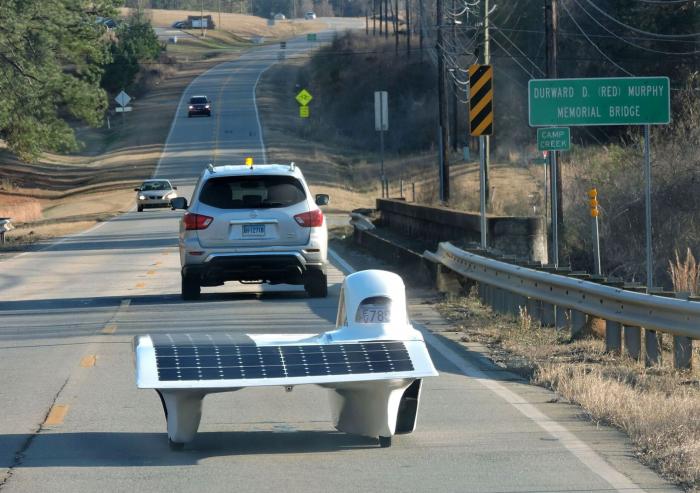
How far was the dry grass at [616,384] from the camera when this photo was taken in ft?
25.1

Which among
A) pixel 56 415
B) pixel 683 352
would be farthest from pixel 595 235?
pixel 56 415

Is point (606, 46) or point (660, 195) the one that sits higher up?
point (606, 46)

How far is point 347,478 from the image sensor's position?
721 cm

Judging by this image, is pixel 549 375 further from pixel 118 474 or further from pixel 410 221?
pixel 410 221

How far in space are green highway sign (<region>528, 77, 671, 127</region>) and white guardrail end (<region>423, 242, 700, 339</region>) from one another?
10.7 feet

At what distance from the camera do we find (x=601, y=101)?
18.5m

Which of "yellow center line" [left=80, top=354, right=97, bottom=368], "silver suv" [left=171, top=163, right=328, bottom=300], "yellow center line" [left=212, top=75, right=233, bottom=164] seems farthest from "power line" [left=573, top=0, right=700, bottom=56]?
"yellow center line" [left=80, top=354, right=97, bottom=368]

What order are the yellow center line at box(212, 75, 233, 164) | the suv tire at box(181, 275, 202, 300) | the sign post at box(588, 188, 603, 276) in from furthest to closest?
the yellow center line at box(212, 75, 233, 164) < the sign post at box(588, 188, 603, 276) < the suv tire at box(181, 275, 202, 300)

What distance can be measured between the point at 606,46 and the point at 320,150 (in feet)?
59.3

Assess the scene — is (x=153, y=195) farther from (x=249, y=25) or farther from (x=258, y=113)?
(x=249, y=25)

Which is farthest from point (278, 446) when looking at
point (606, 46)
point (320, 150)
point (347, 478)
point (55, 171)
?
point (55, 171)

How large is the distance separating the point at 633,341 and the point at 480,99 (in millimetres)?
8569

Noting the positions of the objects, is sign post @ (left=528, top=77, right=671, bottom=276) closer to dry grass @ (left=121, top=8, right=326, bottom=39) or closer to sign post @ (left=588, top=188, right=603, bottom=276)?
sign post @ (left=588, top=188, right=603, bottom=276)

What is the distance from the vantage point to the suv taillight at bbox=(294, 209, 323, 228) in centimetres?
1716
